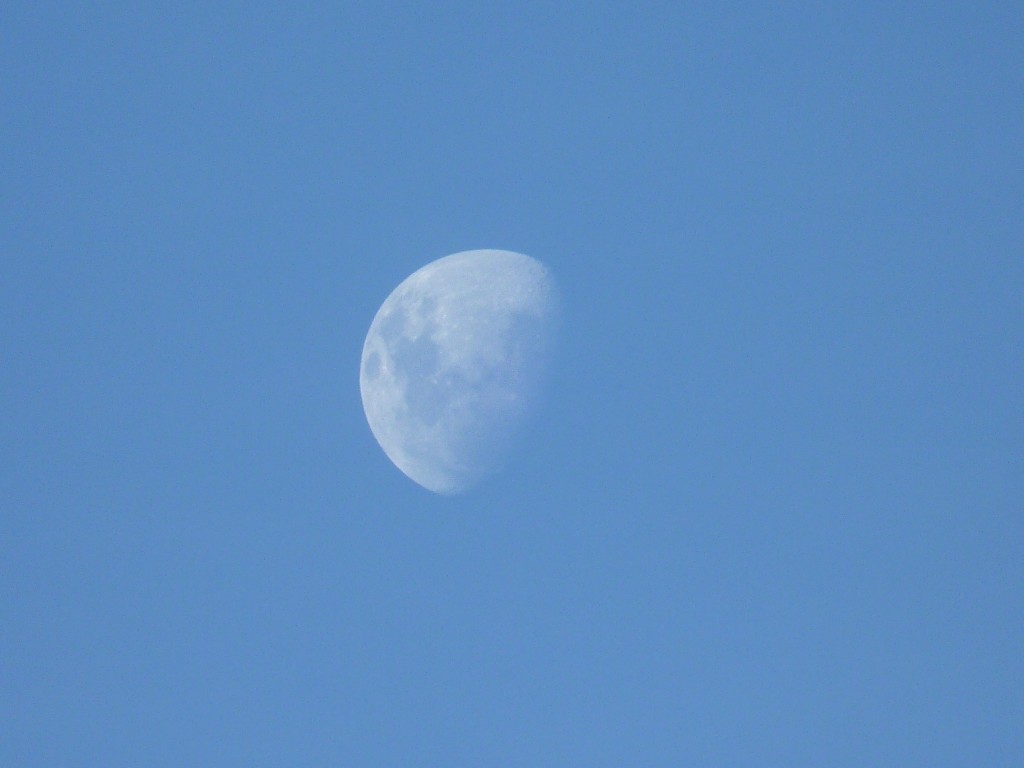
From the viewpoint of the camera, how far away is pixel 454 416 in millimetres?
9023

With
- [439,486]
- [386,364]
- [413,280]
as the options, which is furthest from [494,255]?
[439,486]

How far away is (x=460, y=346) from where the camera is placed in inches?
355

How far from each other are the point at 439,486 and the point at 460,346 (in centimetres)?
130

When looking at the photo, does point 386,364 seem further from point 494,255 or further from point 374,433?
point 494,255

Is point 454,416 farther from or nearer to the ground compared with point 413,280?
nearer to the ground

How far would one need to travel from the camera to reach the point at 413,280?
9.55 m

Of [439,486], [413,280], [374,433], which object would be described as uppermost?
[413,280]

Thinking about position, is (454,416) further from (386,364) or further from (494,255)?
(494,255)

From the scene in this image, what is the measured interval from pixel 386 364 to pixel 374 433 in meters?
0.71

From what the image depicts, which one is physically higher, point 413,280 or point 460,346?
point 413,280

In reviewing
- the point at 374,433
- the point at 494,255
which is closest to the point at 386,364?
the point at 374,433

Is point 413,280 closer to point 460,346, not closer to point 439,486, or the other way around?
point 460,346

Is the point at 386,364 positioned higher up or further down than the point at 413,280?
further down

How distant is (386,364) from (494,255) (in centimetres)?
148
